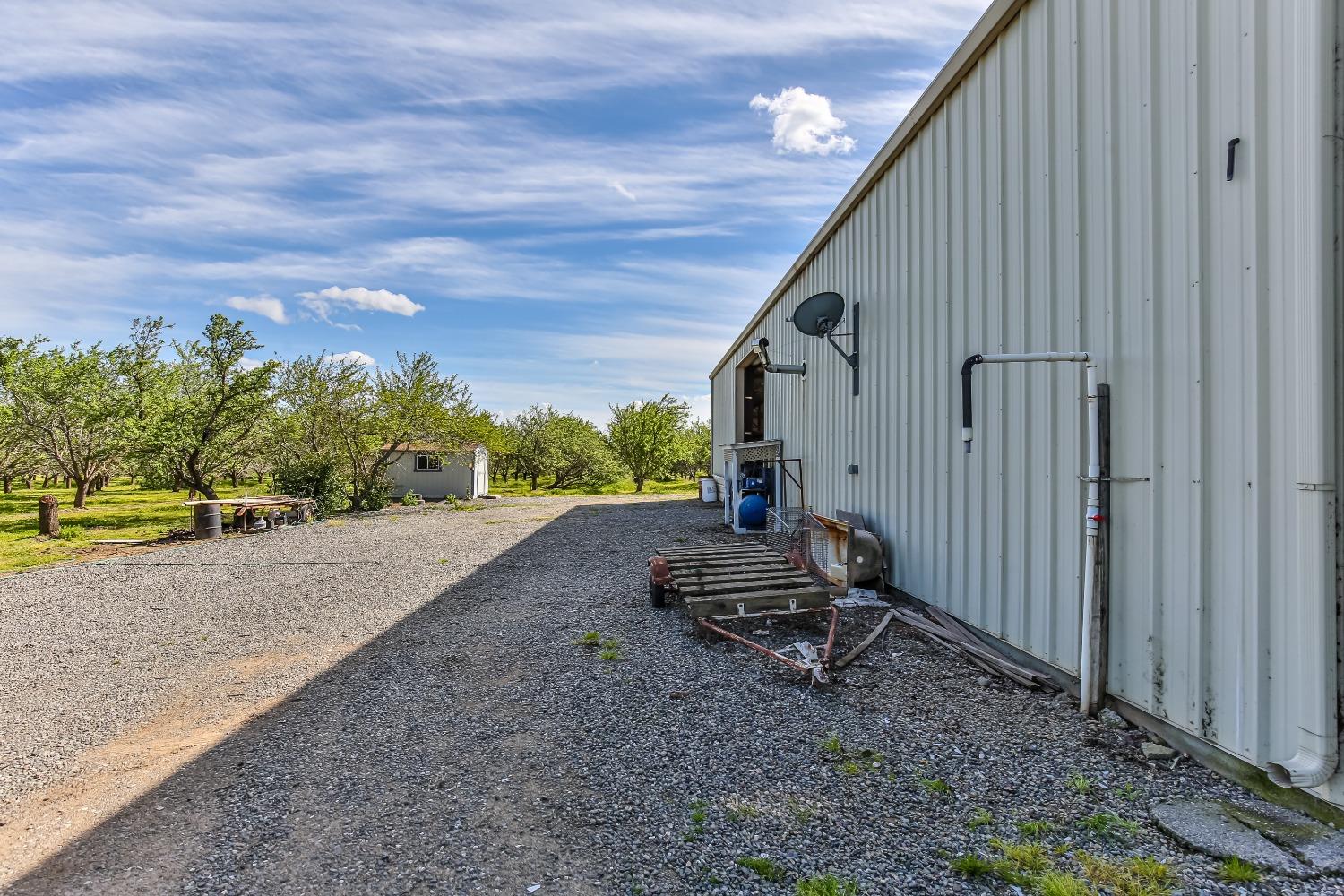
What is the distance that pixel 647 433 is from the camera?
100 ft

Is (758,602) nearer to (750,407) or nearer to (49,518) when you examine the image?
(750,407)

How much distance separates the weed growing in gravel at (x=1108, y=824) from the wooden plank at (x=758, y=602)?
247cm

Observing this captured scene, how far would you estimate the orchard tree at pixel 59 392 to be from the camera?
17.3m

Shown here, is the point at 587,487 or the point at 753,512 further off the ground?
the point at 753,512

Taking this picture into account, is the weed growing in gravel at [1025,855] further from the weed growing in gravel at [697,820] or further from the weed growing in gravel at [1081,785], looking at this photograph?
the weed growing in gravel at [697,820]

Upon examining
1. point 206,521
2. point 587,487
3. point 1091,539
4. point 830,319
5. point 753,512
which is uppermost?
point 830,319

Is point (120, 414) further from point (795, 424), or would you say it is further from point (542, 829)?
point (542, 829)

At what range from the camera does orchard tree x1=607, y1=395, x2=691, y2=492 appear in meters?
30.6

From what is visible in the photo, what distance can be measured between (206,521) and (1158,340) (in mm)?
16164

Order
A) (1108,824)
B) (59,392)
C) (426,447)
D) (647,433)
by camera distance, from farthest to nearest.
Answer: (647,433)
(426,447)
(59,392)
(1108,824)

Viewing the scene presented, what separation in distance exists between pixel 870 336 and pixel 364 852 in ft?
18.8

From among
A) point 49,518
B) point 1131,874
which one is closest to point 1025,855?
point 1131,874

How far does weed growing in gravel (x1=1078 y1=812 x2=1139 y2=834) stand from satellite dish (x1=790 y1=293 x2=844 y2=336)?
5.16 metres

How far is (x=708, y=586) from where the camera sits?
194 inches
